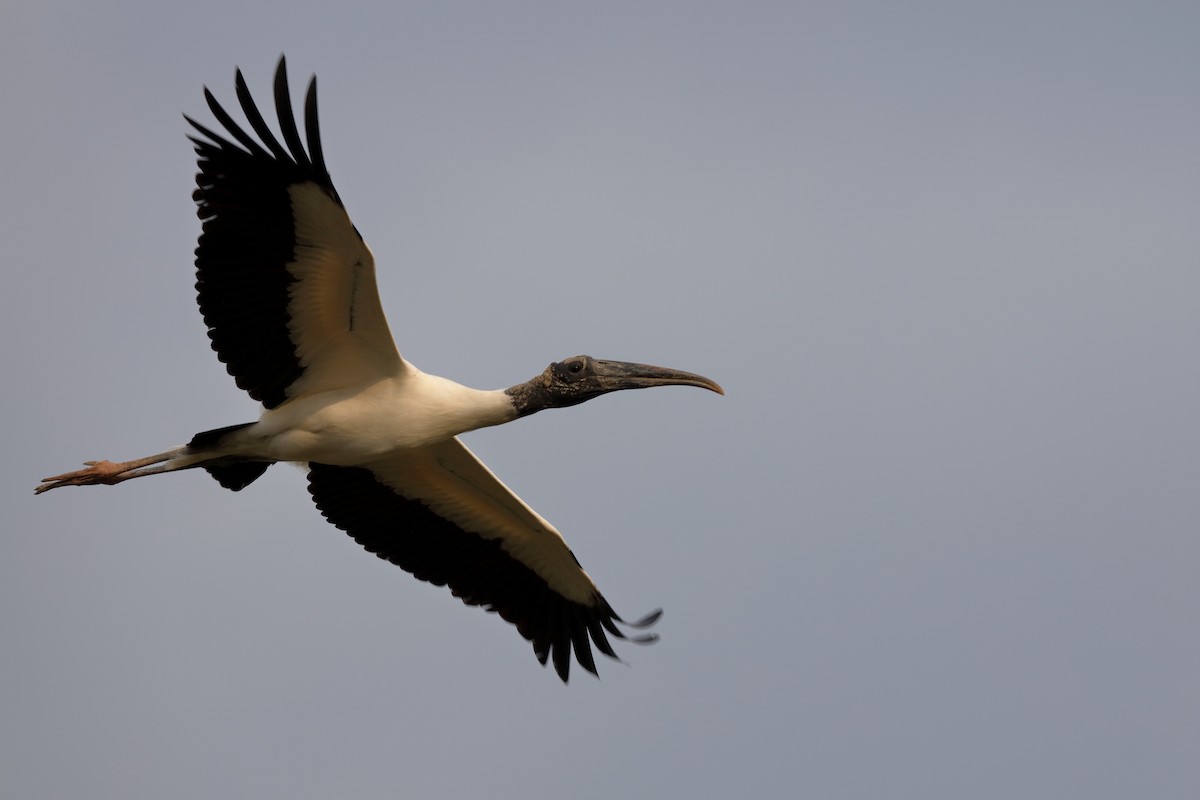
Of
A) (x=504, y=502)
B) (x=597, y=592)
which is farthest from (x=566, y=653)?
(x=504, y=502)

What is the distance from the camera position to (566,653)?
1691 centimetres

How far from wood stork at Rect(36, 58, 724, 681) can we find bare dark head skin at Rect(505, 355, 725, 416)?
0.01m

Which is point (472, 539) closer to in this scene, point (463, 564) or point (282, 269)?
point (463, 564)

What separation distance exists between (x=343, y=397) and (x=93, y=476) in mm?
2335

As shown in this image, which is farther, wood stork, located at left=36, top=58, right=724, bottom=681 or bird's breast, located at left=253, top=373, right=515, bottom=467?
bird's breast, located at left=253, top=373, right=515, bottom=467

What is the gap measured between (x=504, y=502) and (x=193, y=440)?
3034 mm

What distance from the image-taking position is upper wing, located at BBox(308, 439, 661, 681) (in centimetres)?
1583

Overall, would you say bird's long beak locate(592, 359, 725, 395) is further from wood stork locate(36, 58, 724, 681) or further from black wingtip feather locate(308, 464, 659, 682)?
black wingtip feather locate(308, 464, 659, 682)

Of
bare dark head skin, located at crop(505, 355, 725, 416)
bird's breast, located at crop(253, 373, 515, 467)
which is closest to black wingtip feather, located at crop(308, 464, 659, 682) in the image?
bird's breast, located at crop(253, 373, 515, 467)

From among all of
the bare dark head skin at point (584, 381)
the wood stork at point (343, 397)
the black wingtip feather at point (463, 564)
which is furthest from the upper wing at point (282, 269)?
the black wingtip feather at point (463, 564)

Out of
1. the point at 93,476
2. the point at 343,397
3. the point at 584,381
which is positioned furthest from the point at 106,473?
the point at 584,381

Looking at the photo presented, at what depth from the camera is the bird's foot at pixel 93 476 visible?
48.3 ft

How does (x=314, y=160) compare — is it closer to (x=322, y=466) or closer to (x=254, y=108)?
(x=254, y=108)

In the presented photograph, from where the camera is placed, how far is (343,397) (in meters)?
14.4
